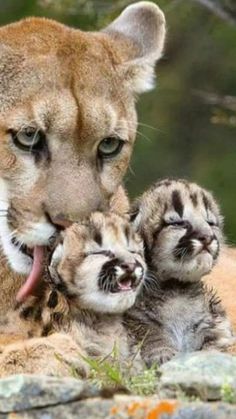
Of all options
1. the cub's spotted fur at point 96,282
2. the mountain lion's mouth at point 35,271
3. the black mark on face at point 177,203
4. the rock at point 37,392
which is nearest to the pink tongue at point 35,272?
the mountain lion's mouth at point 35,271

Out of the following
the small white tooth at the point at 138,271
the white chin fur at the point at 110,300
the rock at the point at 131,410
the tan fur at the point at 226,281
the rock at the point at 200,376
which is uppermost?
the rock at the point at 131,410

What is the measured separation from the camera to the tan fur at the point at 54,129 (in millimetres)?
9086

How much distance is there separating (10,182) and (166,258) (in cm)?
110

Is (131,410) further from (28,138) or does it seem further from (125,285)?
(28,138)

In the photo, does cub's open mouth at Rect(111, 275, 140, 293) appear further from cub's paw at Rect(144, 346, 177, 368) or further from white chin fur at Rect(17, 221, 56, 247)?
white chin fur at Rect(17, 221, 56, 247)

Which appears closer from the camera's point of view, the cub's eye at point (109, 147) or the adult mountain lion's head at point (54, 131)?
the adult mountain lion's head at point (54, 131)

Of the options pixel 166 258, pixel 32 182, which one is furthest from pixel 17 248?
pixel 166 258

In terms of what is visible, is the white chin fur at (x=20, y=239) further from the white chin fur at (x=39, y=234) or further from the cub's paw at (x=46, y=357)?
the cub's paw at (x=46, y=357)

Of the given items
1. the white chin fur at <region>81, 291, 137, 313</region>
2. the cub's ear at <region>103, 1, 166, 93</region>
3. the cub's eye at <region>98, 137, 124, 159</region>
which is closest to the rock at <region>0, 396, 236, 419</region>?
the white chin fur at <region>81, 291, 137, 313</region>

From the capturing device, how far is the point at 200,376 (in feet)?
23.3

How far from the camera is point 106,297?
26.8 ft

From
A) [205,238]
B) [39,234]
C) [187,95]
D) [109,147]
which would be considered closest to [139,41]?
[109,147]

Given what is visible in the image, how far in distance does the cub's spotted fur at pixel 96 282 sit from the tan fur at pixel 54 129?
1.79 feet

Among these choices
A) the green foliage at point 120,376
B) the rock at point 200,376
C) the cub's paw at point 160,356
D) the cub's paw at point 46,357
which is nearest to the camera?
the rock at point 200,376
